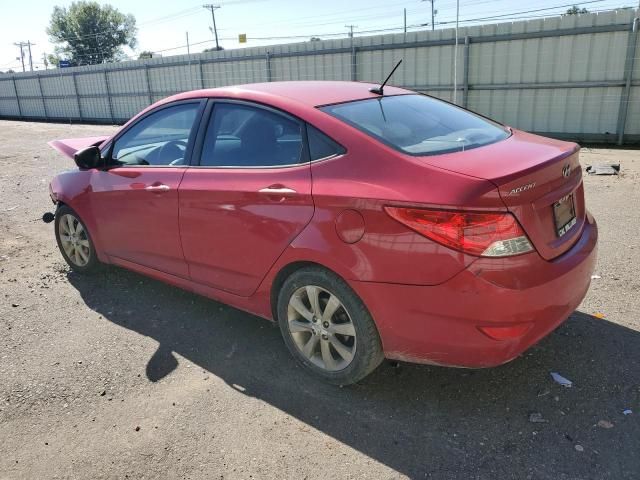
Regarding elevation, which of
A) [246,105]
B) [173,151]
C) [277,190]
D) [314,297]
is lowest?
[314,297]

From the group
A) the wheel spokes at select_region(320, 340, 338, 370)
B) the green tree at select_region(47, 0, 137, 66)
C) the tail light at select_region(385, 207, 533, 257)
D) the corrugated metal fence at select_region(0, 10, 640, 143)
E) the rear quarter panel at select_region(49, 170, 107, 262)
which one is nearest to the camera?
the tail light at select_region(385, 207, 533, 257)

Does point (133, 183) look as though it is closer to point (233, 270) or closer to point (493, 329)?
point (233, 270)

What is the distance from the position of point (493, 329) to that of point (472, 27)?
39.2 ft

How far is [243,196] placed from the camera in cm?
314

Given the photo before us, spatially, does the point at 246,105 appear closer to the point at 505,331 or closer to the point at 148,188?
the point at 148,188

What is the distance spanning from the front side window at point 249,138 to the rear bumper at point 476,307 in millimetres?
943

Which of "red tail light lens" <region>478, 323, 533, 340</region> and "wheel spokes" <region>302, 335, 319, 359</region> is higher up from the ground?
"red tail light lens" <region>478, 323, 533, 340</region>

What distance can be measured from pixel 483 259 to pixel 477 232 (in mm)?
123

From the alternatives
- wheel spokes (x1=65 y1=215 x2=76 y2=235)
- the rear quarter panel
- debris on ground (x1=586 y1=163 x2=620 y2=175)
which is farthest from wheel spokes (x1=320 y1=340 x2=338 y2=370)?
debris on ground (x1=586 y1=163 x2=620 y2=175)

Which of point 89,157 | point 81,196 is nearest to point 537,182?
point 89,157

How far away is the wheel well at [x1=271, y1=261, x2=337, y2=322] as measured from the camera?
116 inches

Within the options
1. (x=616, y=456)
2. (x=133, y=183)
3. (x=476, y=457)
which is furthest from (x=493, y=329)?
(x=133, y=183)

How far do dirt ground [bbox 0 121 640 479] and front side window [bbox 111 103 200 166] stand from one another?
3.84ft

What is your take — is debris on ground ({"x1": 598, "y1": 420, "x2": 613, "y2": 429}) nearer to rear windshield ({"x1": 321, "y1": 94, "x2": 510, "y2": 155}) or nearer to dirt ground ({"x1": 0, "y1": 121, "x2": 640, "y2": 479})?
dirt ground ({"x1": 0, "y1": 121, "x2": 640, "y2": 479})
